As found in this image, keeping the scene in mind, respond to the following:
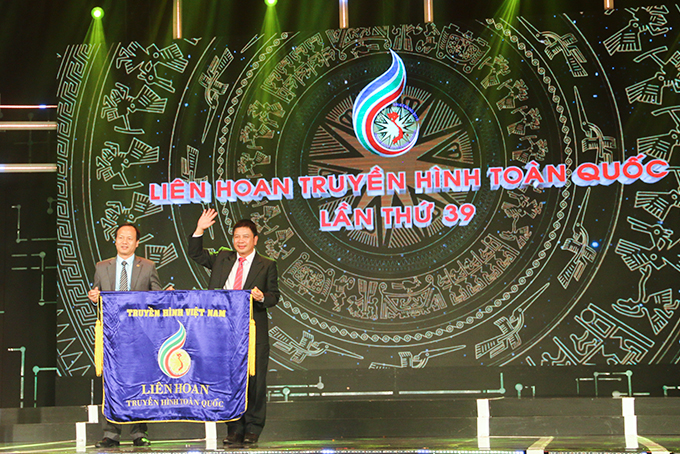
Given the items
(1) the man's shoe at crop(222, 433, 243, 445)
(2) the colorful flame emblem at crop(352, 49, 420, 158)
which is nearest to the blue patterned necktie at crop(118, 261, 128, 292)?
(1) the man's shoe at crop(222, 433, 243, 445)

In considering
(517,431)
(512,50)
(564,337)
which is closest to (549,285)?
(564,337)

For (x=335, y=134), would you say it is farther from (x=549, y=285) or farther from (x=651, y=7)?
A: (x=651, y=7)

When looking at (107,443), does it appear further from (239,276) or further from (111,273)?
(239,276)

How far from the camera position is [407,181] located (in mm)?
6141

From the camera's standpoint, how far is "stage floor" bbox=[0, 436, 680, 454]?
3.76 m

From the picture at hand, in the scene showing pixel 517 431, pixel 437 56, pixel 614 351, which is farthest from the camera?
pixel 437 56

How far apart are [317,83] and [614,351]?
326cm

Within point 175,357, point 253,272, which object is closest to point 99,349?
point 175,357

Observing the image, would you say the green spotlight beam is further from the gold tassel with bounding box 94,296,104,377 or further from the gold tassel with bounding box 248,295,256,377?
the gold tassel with bounding box 248,295,256,377

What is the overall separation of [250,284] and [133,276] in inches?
28.6

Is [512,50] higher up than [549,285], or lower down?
higher up

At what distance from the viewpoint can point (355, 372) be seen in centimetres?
605

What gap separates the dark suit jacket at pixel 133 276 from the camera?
444 centimetres

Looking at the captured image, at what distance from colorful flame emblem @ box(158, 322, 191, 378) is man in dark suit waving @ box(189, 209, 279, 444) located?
37cm
